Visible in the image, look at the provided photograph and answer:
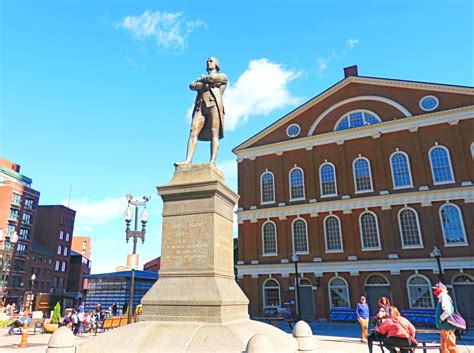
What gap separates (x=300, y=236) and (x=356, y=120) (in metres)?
11.5

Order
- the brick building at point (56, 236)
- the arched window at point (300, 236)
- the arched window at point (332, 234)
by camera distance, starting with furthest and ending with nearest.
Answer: the brick building at point (56, 236)
the arched window at point (300, 236)
the arched window at point (332, 234)

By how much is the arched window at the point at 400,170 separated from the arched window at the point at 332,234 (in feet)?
18.0

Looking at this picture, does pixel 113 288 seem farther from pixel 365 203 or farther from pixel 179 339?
pixel 179 339

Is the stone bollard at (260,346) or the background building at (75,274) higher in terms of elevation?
the background building at (75,274)

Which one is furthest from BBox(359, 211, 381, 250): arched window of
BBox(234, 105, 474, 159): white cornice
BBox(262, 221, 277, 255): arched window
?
BBox(262, 221, 277, 255): arched window

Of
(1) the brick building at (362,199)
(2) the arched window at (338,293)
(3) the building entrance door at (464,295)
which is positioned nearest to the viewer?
(3) the building entrance door at (464,295)

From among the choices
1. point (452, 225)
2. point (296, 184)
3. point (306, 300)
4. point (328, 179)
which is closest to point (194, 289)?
point (306, 300)

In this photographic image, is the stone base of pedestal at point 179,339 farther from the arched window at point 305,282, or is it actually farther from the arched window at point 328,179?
the arched window at point 328,179

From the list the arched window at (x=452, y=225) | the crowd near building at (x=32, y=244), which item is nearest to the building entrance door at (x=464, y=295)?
the arched window at (x=452, y=225)

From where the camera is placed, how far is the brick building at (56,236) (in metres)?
69.6

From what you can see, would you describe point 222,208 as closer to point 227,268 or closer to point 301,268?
point 227,268

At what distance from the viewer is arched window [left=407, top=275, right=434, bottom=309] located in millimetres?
23906

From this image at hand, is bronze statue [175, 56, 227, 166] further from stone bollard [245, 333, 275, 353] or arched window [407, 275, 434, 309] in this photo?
arched window [407, 275, 434, 309]

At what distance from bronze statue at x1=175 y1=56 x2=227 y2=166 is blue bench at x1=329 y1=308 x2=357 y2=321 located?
21443 mm
